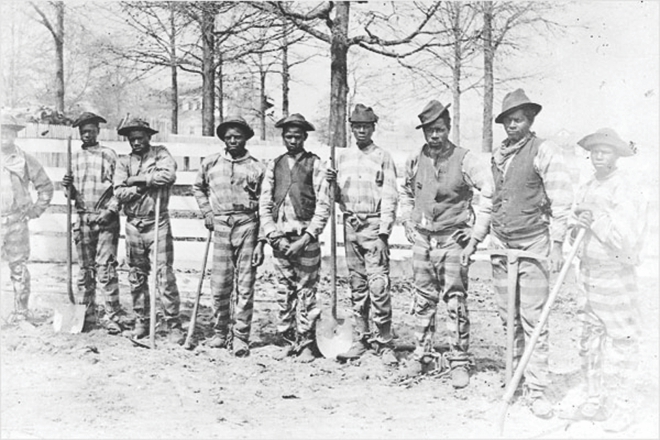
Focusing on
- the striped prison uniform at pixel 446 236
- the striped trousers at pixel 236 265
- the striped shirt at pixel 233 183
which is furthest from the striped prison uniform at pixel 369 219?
the striped trousers at pixel 236 265

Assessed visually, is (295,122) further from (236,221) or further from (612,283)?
(612,283)

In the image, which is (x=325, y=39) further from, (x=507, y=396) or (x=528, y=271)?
(x=507, y=396)

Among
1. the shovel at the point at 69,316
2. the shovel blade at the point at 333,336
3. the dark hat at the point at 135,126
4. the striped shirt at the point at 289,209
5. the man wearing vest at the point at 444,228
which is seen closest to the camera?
the man wearing vest at the point at 444,228

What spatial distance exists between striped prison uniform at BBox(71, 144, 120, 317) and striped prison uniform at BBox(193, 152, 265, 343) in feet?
3.40

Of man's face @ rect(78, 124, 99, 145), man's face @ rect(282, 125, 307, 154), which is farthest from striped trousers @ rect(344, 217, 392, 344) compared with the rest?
man's face @ rect(78, 124, 99, 145)

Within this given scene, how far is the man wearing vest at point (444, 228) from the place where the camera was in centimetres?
478

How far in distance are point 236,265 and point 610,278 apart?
301cm

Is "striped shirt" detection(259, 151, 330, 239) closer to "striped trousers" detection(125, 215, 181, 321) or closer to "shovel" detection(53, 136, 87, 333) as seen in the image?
"striped trousers" detection(125, 215, 181, 321)

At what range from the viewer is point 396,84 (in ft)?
34.9

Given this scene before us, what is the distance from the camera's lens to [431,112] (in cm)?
480

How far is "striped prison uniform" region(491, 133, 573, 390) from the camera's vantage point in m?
4.20

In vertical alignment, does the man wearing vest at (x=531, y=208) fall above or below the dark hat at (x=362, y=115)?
below

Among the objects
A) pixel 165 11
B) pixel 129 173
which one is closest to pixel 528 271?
pixel 129 173

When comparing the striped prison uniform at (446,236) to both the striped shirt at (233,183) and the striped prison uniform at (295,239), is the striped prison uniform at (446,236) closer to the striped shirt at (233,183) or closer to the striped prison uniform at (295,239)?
the striped prison uniform at (295,239)
